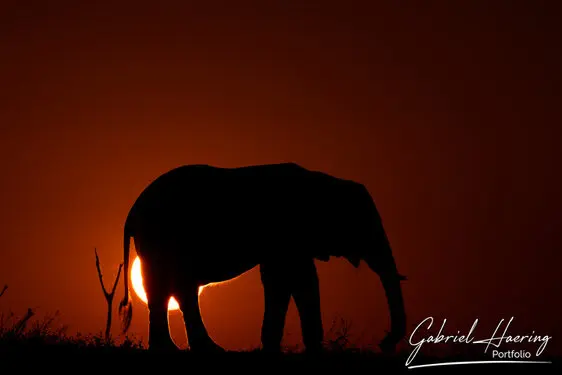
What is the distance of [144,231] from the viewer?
1786 centimetres

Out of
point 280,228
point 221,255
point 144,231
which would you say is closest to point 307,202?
point 280,228

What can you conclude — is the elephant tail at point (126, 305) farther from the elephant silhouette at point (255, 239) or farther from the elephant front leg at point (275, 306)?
the elephant front leg at point (275, 306)

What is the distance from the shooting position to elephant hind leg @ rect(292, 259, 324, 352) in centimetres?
1692

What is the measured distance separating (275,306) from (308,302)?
654 millimetres

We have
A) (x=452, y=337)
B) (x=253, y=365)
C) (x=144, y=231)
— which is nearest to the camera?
(x=253, y=365)

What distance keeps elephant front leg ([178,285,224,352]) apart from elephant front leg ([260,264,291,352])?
1.17m

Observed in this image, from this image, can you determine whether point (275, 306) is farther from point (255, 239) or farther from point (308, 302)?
point (255, 239)

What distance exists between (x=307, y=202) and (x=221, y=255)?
215 cm

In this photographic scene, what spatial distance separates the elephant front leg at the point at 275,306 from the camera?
17.1 m

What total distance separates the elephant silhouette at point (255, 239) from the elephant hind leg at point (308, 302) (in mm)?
19

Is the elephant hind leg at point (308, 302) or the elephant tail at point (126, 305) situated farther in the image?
the elephant tail at point (126, 305)

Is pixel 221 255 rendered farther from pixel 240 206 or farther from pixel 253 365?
pixel 253 365

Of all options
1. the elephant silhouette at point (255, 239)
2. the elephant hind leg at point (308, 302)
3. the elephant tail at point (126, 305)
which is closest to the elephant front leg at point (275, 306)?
the elephant silhouette at point (255, 239)

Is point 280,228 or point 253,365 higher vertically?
point 280,228
